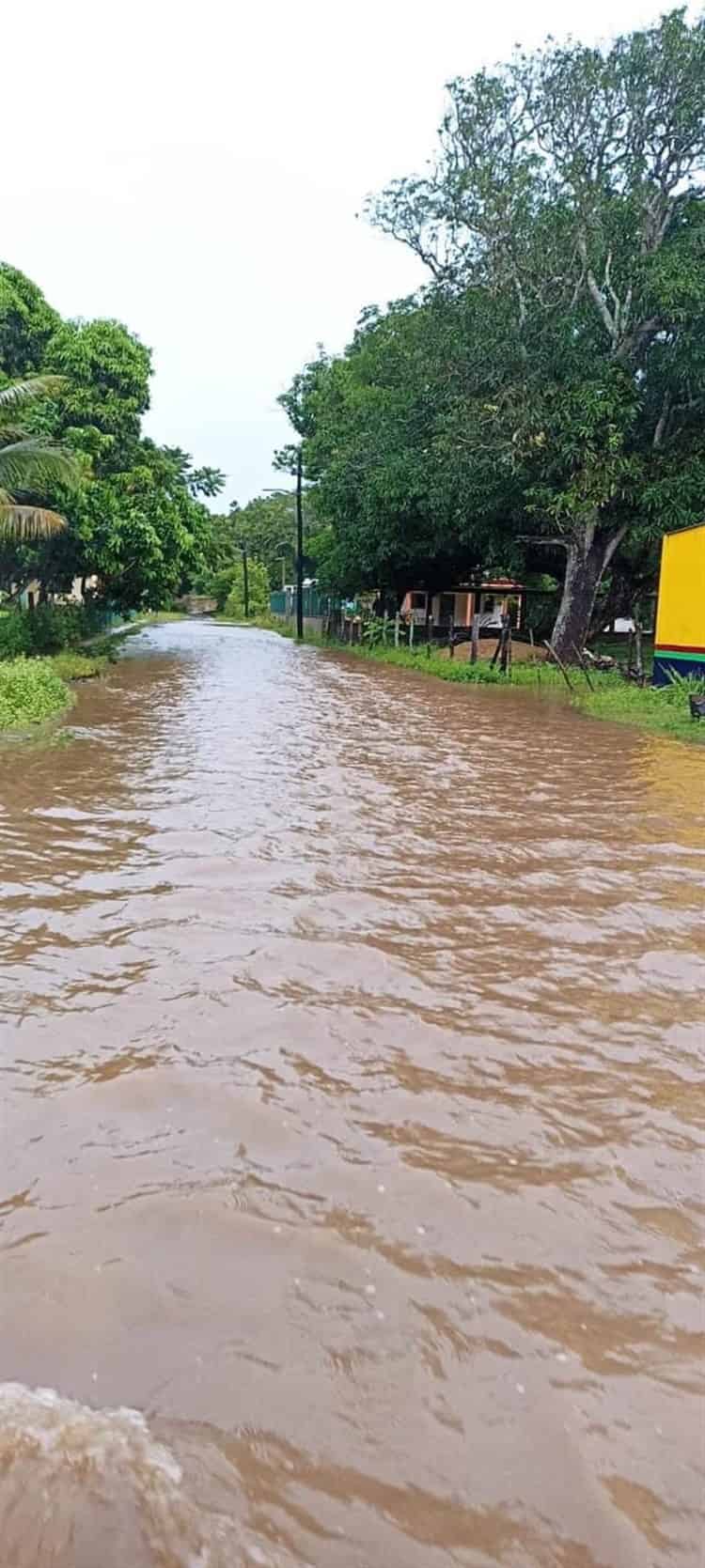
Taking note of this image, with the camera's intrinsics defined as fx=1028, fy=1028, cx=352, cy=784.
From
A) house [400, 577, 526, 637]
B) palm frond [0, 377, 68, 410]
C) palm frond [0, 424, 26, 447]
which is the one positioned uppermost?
palm frond [0, 377, 68, 410]

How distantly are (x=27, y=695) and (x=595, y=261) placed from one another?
1377cm

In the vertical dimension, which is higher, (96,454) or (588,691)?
(96,454)

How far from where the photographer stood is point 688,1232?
124 inches

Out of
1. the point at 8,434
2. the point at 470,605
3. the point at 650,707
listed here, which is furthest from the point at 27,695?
the point at 470,605

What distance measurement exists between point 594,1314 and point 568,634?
20904mm

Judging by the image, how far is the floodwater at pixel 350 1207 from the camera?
2.22 metres

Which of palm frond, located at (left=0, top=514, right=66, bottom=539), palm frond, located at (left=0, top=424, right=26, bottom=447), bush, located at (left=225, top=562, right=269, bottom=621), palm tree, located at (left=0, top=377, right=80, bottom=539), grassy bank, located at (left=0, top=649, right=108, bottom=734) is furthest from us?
bush, located at (left=225, top=562, right=269, bottom=621)

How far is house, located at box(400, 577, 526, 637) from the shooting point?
31875 mm

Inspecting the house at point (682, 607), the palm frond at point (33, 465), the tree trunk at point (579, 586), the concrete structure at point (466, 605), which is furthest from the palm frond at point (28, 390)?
the concrete structure at point (466, 605)

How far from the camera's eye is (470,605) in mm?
36562

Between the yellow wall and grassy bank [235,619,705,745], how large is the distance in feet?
2.86

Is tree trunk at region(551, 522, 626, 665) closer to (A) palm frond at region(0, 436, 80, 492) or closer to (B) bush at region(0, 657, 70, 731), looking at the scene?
(A) palm frond at region(0, 436, 80, 492)

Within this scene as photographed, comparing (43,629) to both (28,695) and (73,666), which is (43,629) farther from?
(28,695)

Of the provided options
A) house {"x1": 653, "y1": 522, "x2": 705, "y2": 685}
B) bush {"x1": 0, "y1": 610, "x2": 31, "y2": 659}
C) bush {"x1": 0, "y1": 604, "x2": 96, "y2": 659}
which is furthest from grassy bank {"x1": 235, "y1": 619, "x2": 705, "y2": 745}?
bush {"x1": 0, "y1": 610, "x2": 31, "y2": 659}
